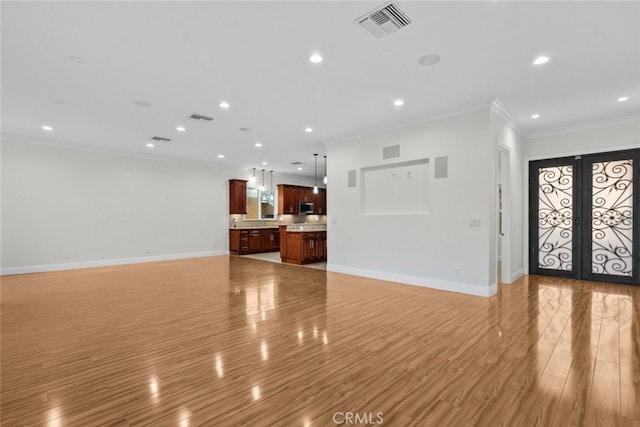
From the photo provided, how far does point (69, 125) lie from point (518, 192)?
356 inches

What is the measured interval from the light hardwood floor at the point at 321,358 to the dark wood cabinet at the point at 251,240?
5.39 m

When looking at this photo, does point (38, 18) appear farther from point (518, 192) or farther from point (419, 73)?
point (518, 192)

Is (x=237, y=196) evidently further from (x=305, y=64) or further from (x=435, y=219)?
A: (x=305, y=64)

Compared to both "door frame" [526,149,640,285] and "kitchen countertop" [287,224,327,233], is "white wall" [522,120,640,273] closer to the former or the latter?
"door frame" [526,149,640,285]

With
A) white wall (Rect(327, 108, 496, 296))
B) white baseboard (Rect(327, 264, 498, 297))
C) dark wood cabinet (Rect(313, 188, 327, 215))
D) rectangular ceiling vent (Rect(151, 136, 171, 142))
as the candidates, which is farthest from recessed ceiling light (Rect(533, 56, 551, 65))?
dark wood cabinet (Rect(313, 188, 327, 215))

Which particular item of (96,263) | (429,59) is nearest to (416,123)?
(429,59)

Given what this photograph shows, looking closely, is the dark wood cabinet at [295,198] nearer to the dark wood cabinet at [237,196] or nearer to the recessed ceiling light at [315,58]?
the dark wood cabinet at [237,196]

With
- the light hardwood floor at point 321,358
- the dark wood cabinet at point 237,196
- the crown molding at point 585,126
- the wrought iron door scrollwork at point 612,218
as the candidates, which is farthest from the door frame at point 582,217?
the dark wood cabinet at point 237,196

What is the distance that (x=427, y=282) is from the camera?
17.9 ft

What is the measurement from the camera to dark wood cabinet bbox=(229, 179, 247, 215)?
10820mm

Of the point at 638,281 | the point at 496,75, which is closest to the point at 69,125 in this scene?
the point at 496,75

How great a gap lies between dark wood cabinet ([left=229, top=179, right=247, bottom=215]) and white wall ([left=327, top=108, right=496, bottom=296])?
5.22m

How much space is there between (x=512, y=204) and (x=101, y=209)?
32.0ft

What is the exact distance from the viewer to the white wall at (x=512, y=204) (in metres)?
5.79
